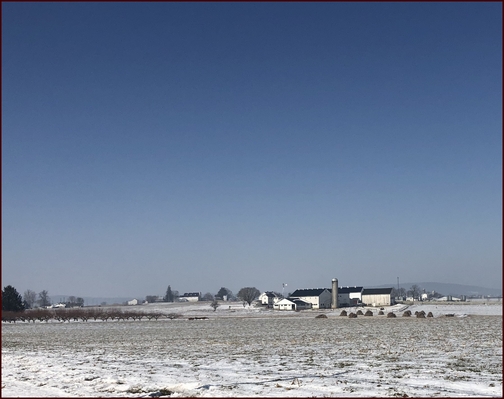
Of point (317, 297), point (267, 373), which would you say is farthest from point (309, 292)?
point (267, 373)

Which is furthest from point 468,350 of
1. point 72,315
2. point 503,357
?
point 72,315

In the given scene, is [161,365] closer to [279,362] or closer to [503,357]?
[279,362]

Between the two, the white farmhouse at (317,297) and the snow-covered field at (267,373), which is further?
the white farmhouse at (317,297)

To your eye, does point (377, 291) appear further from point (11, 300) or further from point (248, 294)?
point (11, 300)

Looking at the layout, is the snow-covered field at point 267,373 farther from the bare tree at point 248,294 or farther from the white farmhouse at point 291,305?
the bare tree at point 248,294

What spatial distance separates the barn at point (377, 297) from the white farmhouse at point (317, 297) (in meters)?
12.4

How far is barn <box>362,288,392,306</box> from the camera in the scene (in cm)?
15725

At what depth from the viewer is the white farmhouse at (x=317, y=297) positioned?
15912 cm

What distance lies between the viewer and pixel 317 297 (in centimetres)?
15962

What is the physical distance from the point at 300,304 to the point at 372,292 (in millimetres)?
28691

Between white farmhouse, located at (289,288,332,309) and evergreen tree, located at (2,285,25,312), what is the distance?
84.9m

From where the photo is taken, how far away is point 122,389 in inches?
558

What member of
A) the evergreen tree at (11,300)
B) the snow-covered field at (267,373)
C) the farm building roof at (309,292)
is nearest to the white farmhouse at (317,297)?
the farm building roof at (309,292)

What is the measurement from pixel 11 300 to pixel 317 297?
9574 cm
